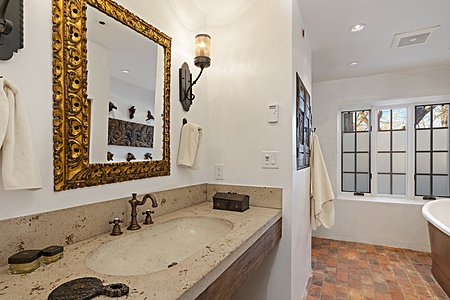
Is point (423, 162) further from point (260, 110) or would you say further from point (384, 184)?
point (260, 110)

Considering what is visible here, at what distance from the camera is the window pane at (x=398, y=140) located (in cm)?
374

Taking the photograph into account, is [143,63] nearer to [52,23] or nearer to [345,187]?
[52,23]

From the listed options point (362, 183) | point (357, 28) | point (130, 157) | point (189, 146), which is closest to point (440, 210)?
point (362, 183)

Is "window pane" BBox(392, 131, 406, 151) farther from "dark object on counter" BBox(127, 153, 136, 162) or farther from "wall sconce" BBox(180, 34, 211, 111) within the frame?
"dark object on counter" BBox(127, 153, 136, 162)

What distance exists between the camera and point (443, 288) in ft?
7.93

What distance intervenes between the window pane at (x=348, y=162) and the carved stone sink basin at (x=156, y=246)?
10.8ft

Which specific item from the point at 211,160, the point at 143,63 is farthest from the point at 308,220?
the point at 143,63

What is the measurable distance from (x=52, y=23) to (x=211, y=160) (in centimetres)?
137

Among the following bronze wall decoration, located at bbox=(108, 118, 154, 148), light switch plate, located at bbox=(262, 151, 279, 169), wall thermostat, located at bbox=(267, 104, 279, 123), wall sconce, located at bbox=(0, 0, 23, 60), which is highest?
wall sconce, located at bbox=(0, 0, 23, 60)

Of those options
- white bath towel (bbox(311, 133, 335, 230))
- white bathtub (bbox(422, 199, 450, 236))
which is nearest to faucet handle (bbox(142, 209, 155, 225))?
white bath towel (bbox(311, 133, 335, 230))

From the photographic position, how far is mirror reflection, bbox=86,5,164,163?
118cm

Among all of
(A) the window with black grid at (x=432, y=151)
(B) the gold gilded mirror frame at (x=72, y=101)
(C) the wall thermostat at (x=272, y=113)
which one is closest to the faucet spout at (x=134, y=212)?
(B) the gold gilded mirror frame at (x=72, y=101)

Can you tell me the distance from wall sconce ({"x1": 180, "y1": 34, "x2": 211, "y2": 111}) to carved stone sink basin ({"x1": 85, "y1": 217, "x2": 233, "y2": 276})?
86 centimetres

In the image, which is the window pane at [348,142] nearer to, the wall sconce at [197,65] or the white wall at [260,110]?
the white wall at [260,110]
